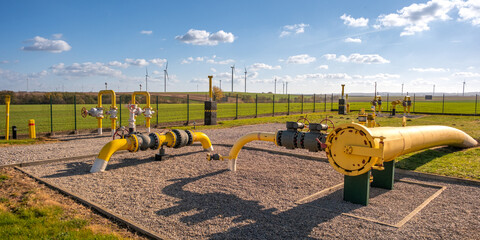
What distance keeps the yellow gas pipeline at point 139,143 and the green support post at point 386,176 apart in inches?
209

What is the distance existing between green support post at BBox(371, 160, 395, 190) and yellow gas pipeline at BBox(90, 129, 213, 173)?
532 centimetres

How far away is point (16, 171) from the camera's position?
8125 millimetres

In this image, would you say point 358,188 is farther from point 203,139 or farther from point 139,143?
point 203,139

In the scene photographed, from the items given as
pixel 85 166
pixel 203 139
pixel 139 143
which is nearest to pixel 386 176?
pixel 203 139

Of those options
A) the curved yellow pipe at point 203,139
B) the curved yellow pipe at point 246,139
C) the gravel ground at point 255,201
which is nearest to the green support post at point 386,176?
the gravel ground at point 255,201

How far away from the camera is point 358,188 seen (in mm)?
5816

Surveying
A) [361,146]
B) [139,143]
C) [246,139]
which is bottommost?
[139,143]

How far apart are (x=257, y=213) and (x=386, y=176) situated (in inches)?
126

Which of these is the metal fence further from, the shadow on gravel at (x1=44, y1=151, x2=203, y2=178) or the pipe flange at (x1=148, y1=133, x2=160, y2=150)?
the pipe flange at (x1=148, y1=133, x2=160, y2=150)

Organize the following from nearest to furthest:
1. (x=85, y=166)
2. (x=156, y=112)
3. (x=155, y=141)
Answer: (x=85, y=166)
(x=155, y=141)
(x=156, y=112)

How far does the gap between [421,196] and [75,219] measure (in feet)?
20.6

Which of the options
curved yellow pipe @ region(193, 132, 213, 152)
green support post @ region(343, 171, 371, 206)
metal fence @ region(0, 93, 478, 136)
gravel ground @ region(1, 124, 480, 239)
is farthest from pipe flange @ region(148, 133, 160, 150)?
metal fence @ region(0, 93, 478, 136)

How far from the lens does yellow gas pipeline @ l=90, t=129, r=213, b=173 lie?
8234mm

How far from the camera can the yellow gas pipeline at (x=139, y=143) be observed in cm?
823
